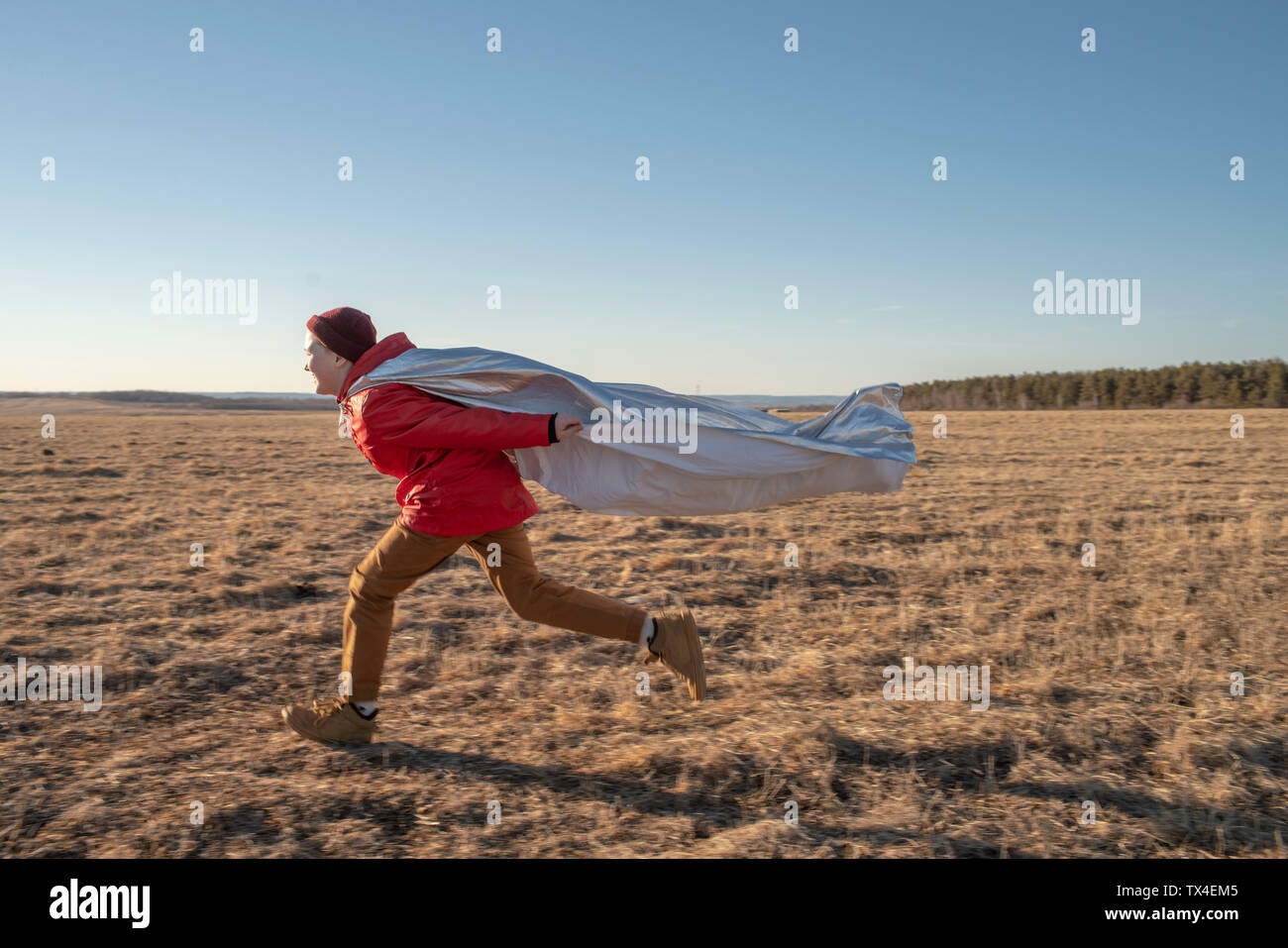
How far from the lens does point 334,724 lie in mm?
3754

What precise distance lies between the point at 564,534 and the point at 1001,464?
Result: 10740 millimetres

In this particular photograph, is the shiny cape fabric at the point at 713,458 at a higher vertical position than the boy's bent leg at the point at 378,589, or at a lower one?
higher

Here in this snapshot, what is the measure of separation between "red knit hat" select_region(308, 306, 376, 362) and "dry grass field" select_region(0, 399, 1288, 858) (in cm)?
186

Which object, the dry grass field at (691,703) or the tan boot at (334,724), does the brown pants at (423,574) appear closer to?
the tan boot at (334,724)

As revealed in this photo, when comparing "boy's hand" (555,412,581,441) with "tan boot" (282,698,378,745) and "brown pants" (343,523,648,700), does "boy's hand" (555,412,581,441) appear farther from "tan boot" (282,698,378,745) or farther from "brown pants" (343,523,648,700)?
"tan boot" (282,698,378,745)

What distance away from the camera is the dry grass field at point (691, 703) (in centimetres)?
312

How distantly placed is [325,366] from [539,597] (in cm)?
145

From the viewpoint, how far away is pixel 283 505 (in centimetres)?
1166

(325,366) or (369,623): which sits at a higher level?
(325,366)

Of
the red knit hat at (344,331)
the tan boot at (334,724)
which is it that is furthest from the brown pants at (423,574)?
the red knit hat at (344,331)

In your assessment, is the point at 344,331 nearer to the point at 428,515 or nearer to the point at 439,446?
the point at 439,446

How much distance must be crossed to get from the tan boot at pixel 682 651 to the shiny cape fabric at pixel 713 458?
57 centimetres

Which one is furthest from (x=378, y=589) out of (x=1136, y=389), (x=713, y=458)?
(x=1136, y=389)

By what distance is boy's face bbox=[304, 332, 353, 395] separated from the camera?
368cm
